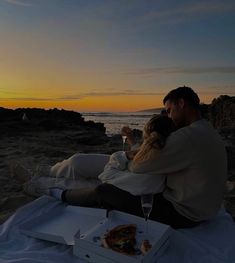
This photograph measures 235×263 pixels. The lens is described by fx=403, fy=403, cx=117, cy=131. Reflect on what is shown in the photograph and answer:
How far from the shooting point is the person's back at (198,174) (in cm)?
374

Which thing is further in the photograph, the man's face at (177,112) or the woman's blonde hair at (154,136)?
the man's face at (177,112)

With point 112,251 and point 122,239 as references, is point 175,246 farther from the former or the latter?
point 112,251

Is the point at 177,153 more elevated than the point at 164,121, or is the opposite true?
the point at 164,121

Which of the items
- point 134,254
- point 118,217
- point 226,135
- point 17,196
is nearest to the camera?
point 134,254

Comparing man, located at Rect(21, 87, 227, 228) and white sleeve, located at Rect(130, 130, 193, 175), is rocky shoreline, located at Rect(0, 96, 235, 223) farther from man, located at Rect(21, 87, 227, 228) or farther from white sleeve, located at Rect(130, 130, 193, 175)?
white sleeve, located at Rect(130, 130, 193, 175)

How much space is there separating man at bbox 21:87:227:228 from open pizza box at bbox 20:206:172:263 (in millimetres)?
273

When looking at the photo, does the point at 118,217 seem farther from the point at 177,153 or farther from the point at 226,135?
the point at 226,135

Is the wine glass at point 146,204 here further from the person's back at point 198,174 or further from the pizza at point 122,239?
the person's back at point 198,174

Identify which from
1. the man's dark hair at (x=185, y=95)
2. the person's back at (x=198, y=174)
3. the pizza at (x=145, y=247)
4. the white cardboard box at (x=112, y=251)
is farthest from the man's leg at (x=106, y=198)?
the man's dark hair at (x=185, y=95)

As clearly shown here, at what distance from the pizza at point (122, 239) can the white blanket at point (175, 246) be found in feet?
0.98

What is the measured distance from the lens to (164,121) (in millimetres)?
3887

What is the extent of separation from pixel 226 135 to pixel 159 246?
27.5 feet

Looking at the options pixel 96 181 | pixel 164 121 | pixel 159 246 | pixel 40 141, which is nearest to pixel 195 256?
pixel 159 246

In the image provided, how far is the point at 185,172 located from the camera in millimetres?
3852
